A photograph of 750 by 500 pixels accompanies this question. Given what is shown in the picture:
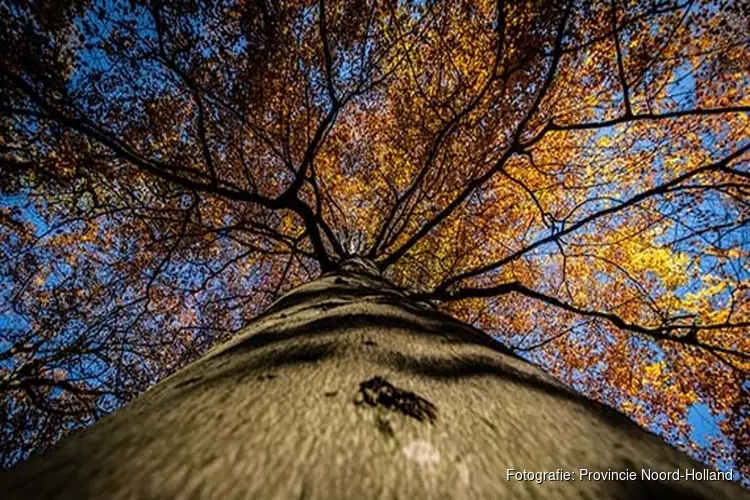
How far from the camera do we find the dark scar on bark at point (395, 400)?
615 millimetres

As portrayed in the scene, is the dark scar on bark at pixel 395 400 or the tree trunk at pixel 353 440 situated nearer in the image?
the tree trunk at pixel 353 440

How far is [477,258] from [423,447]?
9.12m

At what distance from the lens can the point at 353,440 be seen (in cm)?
52

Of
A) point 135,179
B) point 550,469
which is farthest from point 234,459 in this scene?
point 135,179

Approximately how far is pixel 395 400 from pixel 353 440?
0.15 m

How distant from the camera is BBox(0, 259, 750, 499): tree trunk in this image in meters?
0.43

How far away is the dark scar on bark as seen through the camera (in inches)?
24.2

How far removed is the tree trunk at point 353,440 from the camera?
0.43 m

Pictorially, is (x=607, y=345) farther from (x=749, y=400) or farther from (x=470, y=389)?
(x=470, y=389)

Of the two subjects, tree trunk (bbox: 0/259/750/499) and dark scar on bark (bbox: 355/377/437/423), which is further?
dark scar on bark (bbox: 355/377/437/423)

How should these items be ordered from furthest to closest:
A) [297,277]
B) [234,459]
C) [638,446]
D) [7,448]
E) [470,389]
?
1. [297,277]
2. [7,448]
3. [470,389]
4. [638,446]
5. [234,459]

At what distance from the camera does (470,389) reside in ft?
2.50

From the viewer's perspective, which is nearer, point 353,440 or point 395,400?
point 353,440

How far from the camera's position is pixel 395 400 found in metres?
0.65
